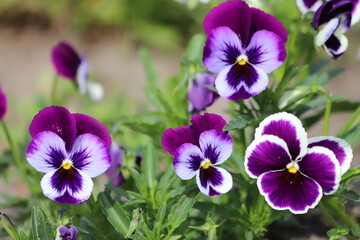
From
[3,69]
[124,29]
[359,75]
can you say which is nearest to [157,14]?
[124,29]

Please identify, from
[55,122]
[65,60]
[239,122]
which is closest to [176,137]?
[239,122]

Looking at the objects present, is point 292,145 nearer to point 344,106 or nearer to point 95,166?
point 95,166

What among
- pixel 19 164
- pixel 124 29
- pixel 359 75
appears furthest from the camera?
pixel 124 29

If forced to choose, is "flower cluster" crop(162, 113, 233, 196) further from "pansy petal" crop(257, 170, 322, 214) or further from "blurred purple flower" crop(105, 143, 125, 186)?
"blurred purple flower" crop(105, 143, 125, 186)

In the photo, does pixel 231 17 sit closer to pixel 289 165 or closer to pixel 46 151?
pixel 289 165

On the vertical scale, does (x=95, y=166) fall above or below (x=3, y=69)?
above

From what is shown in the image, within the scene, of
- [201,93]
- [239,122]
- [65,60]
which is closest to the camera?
[239,122]

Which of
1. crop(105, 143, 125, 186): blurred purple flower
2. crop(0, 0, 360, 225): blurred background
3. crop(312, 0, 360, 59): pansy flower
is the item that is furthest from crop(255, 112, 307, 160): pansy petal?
crop(0, 0, 360, 225): blurred background
